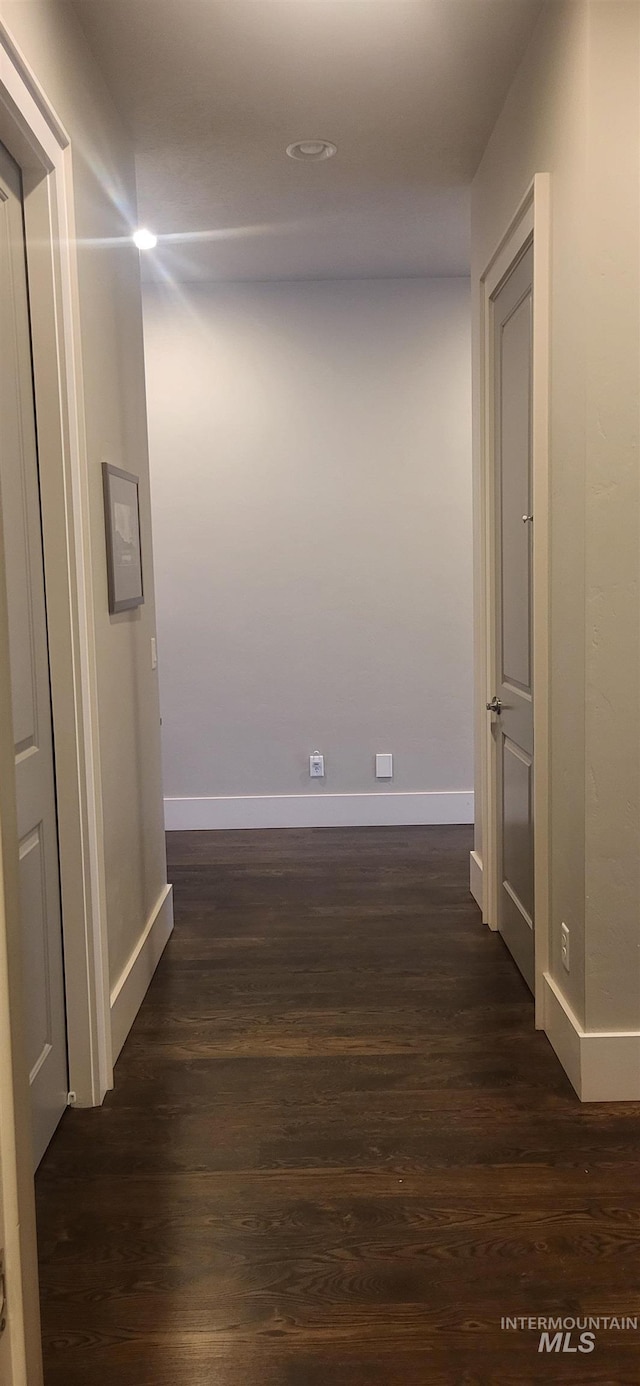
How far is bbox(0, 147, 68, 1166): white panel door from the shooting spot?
6.36 feet

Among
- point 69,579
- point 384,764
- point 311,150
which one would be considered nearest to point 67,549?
point 69,579

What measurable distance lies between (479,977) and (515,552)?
1.36 metres

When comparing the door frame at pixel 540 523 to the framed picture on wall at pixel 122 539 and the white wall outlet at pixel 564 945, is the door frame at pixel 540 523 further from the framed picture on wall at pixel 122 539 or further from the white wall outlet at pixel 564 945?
the framed picture on wall at pixel 122 539

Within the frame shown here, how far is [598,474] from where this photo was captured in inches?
83.2

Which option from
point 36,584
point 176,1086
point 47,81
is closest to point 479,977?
A: point 176,1086

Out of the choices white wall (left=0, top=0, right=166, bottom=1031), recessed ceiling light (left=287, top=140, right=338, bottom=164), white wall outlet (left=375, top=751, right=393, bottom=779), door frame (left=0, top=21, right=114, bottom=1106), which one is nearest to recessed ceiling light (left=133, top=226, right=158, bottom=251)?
white wall (left=0, top=0, right=166, bottom=1031)

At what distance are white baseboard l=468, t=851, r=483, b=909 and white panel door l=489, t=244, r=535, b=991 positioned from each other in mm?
228

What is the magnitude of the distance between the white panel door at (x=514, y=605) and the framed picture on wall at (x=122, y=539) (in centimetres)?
117

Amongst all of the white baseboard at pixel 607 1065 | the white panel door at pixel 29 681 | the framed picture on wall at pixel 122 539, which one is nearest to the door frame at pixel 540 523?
the white baseboard at pixel 607 1065

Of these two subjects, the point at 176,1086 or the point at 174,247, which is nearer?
the point at 176,1086

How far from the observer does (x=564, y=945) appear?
93.9 inches

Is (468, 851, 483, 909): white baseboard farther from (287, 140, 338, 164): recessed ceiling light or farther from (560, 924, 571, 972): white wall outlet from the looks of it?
(287, 140, 338, 164): recessed ceiling light

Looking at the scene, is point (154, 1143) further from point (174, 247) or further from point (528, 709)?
point (174, 247)

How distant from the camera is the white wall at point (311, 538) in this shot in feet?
15.3
